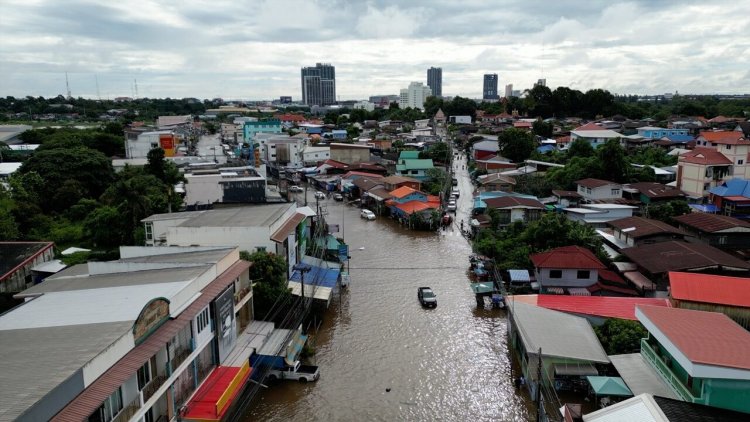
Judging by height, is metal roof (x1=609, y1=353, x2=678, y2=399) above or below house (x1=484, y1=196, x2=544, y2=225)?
below

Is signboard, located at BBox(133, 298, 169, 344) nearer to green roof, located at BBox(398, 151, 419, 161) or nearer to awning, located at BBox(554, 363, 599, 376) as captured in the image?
awning, located at BBox(554, 363, 599, 376)

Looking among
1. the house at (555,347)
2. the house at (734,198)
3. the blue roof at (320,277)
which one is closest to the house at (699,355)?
the house at (555,347)

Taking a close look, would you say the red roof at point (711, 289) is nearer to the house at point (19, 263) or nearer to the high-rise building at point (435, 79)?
the house at point (19, 263)

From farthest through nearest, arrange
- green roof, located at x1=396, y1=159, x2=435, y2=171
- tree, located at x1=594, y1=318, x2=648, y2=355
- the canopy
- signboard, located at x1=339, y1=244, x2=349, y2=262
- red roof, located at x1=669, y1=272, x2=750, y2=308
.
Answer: green roof, located at x1=396, y1=159, x2=435, y2=171
signboard, located at x1=339, y1=244, x2=349, y2=262
red roof, located at x1=669, y1=272, x2=750, y2=308
tree, located at x1=594, y1=318, x2=648, y2=355
the canopy

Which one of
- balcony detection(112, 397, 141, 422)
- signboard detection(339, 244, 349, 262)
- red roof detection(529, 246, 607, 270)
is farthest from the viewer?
signboard detection(339, 244, 349, 262)

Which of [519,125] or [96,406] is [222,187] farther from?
[519,125]

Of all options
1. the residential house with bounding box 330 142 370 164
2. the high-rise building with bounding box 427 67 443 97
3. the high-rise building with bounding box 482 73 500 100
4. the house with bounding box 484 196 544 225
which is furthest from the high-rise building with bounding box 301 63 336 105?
the house with bounding box 484 196 544 225
